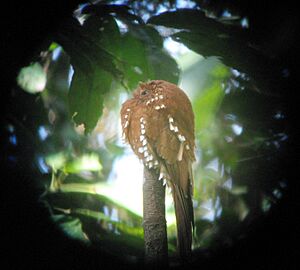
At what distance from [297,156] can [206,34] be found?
24.2 inches

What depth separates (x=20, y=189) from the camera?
3.89 ft

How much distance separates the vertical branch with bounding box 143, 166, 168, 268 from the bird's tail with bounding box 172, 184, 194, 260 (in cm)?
3

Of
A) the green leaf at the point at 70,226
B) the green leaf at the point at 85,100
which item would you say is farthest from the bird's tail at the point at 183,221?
the green leaf at the point at 70,226

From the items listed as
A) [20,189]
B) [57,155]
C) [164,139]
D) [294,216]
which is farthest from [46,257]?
[294,216]

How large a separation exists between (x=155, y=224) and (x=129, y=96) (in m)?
0.40

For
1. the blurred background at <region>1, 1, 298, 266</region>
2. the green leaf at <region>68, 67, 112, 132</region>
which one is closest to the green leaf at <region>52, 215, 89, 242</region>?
the blurred background at <region>1, 1, 298, 266</region>

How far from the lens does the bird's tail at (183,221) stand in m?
0.82

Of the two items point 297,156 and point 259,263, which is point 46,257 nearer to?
point 259,263

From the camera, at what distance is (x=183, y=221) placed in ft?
2.73

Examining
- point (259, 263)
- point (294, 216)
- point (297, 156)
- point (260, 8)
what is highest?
point (260, 8)

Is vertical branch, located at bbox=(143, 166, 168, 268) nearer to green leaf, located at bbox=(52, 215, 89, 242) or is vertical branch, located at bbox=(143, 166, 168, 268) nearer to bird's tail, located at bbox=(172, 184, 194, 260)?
bird's tail, located at bbox=(172, 184, 194, 260)

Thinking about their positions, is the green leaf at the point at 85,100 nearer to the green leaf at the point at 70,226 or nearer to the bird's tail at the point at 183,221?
the bird's tail at the point at 183,221

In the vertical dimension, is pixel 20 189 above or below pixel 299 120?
below

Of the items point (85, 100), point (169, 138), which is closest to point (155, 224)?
point (169, 138)
